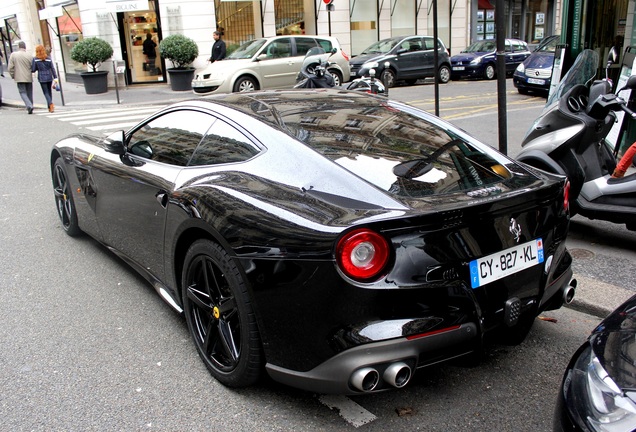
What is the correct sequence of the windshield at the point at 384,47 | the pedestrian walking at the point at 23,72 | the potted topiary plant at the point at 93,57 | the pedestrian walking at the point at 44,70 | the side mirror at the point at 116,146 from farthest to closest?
the windshield at the point at 384,47 → the potted topiary plant at the point at 93,57 → the pedestrian walking at the point at 23,72 → the pedestrian walking at the point at 44,70 → the side mirror at the point at 116,146

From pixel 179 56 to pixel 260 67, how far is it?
425cm

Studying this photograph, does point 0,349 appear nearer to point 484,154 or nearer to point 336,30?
point 484,154

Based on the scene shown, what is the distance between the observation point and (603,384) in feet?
6.61

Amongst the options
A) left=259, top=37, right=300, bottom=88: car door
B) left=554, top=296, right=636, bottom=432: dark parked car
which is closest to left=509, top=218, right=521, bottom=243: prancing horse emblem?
left=554, top=296, right=636, bottom=432: dark parked car

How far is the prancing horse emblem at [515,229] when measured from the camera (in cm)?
287

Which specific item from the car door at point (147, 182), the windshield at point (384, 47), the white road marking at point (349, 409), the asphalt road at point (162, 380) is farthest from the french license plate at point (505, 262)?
the windshield at point (384, 47)

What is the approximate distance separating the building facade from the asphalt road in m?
15.9

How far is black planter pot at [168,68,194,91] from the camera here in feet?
66.7

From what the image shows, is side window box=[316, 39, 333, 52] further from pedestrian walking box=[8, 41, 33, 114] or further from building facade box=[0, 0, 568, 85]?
pedestrian walking box=[8, 41, 33, 114]

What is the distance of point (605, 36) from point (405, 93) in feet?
32.9

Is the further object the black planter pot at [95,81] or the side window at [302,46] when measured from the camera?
the black planter pot at [95,81]

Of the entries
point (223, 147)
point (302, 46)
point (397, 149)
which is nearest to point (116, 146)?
point (223, 147)

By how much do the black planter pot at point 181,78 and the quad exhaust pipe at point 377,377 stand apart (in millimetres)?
19218

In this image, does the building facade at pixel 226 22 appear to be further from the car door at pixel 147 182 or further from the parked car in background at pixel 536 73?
the car door at pixel 147 182
